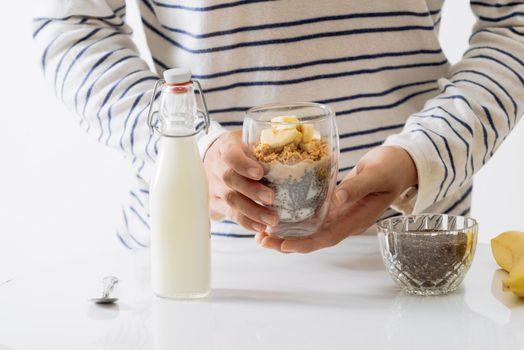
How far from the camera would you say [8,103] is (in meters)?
2.24

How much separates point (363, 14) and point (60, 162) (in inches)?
45.6

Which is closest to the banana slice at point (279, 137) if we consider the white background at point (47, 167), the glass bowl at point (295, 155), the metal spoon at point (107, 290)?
the glass bowl at point (295, 155)

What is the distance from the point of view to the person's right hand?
3.28 feet

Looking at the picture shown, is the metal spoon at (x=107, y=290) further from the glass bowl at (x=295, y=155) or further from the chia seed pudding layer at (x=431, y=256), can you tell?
the chia seed pudding layer at (x=431, y=256)

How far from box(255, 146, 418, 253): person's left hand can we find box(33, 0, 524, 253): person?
0.04m

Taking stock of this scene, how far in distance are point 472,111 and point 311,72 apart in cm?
21

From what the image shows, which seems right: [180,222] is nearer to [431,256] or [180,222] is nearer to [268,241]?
[268,241]

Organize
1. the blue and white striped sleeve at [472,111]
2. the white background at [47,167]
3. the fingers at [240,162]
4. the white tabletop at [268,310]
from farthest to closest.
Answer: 1. the white background at [47,167]
2. the blue and white striped sleeve at [472,111]
3. the fingers at [240,162]
4. the white tabletop at [268,310]

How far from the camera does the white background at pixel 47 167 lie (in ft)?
7.33

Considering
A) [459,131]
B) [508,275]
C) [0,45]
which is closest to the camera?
[508,275]

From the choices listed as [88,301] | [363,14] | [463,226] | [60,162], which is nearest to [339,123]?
[363,14]

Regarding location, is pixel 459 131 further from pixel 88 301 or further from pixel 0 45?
pixel 0 45

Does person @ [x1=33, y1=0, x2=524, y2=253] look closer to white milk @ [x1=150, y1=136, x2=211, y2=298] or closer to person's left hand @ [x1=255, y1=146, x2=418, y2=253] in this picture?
person's left hand @ [x1=255, y1=146, x2=418, y2=253]

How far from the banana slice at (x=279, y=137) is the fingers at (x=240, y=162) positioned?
26 mm
